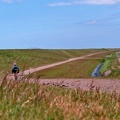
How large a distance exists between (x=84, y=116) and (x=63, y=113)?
16.7 inches

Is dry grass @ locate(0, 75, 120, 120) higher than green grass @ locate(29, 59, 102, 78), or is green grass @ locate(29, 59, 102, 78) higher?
green grass @ locate(29, 59, 102, 78)

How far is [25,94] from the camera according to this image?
30.3 ft

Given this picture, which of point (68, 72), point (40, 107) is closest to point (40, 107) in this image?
point (40, 107)

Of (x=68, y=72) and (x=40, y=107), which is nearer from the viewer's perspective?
(x=40, y=107)

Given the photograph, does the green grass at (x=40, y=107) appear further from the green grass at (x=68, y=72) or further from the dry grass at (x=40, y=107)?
the green grass at (x=68, y=72)

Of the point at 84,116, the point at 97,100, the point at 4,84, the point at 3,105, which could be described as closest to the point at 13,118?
the point at 3,105

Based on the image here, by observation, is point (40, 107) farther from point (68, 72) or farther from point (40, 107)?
point (68, 72)

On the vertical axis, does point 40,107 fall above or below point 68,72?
below

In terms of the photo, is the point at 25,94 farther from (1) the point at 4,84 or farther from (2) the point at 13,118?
(2) the point at 13,118

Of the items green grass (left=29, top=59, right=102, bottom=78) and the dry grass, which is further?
green grass (left=29, top=59, right=102, bottom=78)

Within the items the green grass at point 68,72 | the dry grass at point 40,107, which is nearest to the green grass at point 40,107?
the dry grass at point 40,107

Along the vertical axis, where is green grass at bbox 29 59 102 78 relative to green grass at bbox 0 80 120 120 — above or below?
above

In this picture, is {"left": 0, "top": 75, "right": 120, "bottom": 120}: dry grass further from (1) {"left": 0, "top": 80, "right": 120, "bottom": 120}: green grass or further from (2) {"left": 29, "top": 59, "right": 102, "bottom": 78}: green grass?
(2) {"left": 29, "top": 59, "right": 102, "bottom": 78}: green grass

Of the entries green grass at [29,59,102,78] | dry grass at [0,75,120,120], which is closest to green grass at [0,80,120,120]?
dry grass at [0,75,120,120]
